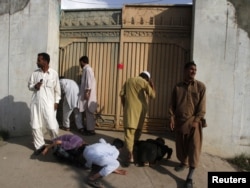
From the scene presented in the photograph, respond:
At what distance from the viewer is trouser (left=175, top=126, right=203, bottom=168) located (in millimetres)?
4945

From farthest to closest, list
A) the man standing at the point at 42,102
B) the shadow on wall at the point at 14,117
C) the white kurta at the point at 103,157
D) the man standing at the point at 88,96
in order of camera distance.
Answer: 1. the shadow on wall at the point at 14,117
2. the man standing at the point at 88,96
3. the man standing at the point at 42,102
4. the white kurta at the point at 103,157

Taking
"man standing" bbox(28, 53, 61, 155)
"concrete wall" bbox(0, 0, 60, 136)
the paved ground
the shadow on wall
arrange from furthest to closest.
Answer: the shadow on wall < "concrete wall" bbox(0, 0, 60, 136) < "man standing" bbox(28, 53, 61, 155) < the paved ground

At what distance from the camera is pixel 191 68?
4941 millimetres

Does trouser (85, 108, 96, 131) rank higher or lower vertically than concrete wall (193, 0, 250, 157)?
lower

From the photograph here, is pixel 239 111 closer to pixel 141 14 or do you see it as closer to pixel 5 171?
pixel 141 14

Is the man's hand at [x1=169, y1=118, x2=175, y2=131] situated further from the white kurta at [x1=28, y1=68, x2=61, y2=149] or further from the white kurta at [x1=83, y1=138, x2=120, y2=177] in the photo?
the white kurta at [x1=28, y1=68, x2=61, y2=149]

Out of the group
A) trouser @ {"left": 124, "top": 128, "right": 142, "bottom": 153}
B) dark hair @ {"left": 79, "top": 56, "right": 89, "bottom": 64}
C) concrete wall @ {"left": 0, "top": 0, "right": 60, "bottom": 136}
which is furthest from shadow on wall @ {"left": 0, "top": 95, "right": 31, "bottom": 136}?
trouser @ {"left": 124, "top": 128, "right": 142, "bottom": 153}

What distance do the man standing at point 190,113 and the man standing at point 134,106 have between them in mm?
590

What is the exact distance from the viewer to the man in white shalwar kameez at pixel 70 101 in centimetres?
A: 688

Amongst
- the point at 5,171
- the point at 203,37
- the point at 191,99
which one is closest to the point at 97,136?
the point at 5,171

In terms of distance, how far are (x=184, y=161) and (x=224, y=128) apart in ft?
4.34

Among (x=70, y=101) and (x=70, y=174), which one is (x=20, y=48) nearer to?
(x=70, y=101)

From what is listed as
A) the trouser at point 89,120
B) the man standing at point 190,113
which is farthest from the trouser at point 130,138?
the trouser at point 89,120

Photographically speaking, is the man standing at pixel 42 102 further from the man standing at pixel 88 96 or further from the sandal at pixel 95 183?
the sandal at pixel 95 183
